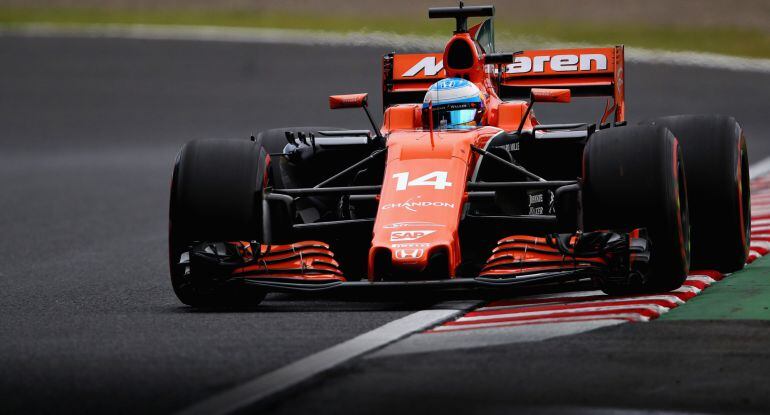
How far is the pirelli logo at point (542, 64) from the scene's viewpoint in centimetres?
1217

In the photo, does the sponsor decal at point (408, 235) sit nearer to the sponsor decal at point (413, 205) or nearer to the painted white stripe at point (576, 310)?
the sponsor decal at point (413, 205)

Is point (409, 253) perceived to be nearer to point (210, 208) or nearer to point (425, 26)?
point (210, 208)

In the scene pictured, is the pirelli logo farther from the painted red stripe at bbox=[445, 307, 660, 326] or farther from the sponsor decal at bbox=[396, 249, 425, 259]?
the painted red stripe at bbox=[445, 307, 660, 326]

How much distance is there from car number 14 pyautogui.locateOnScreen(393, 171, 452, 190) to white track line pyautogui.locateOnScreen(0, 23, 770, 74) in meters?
13.9

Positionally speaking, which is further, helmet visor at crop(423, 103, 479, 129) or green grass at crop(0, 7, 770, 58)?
green grass at crop(0, 7, 770, 58)

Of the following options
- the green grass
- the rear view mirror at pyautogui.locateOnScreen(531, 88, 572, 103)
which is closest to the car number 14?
the rear view mirror at pyautogui.locateOnScreen(531, 88, 572, 103)

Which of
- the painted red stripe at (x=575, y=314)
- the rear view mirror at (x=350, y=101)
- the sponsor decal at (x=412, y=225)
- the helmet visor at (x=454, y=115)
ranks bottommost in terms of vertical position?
the painted red stripe at (x=575, y=314)

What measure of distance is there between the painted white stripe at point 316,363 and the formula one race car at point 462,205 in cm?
29

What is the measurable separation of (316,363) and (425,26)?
2696 cm

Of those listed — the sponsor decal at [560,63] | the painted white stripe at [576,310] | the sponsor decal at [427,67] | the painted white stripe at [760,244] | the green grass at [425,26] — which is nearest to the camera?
the painted white stripe at [576,310]

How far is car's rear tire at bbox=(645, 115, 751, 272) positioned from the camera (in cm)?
1026

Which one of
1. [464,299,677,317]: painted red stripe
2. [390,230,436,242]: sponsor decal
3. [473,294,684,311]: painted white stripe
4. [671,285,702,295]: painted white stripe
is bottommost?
[671,285,702,295]: painted white stripe

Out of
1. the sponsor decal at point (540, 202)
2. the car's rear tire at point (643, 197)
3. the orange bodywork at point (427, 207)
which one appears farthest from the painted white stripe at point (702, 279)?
the orange bodywork at point (427, 207)

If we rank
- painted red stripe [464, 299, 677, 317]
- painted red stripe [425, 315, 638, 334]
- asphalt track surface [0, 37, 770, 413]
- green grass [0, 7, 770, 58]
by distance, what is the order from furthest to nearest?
green grass [0, 7, 770, 58], painted red stripe [464, 299, 677, 317], painted red stripe [425, 315, 638, 334], asphalt track surface [0, 37, 770, 413]
